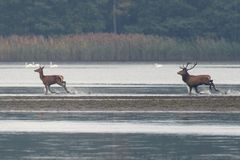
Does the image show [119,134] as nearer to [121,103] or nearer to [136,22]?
[121,103]

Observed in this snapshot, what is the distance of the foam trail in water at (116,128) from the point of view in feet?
101

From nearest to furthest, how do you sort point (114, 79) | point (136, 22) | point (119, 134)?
point (119, 134) < point (114, 79) < point (136, 22)

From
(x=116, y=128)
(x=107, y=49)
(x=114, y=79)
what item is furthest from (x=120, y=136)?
(x=107, y=49)

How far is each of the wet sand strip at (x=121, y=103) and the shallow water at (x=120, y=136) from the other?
1.19m

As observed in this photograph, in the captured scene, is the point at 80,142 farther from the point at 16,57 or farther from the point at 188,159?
the point at 16,57

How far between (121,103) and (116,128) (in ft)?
25.5

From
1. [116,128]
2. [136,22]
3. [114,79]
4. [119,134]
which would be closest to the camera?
[119,134]

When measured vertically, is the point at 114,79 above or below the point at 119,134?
below

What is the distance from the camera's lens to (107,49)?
8162 centimetres

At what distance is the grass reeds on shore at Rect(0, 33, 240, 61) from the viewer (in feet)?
260

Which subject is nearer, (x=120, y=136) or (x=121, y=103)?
(x=120, y=136)

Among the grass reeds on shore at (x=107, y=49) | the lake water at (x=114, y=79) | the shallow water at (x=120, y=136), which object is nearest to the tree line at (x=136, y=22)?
the grass reeds on shore at (x=107, y=49)

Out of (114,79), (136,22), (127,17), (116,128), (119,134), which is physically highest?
(119,134)

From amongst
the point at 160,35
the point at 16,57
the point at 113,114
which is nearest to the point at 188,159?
the point at 113,114
